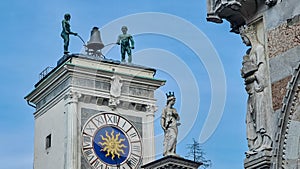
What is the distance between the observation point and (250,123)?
37.0ft

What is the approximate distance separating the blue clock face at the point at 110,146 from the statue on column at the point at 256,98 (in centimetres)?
2930

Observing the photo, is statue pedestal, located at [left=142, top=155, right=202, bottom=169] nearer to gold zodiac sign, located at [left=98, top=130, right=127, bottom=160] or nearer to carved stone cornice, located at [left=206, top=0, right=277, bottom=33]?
gold zodiac sign, located at [left=98, top=130, right=127, bottom=160]

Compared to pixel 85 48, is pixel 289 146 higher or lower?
lower

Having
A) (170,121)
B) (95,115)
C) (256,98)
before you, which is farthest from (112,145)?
(256,98)

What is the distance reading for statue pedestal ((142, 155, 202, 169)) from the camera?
3391 centimetres

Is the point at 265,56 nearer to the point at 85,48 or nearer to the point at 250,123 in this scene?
the point at 250,123

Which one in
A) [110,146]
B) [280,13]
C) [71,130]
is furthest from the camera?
[110,146]

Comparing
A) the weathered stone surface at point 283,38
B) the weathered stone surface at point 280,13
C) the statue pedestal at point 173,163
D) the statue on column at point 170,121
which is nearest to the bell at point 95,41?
the statue pedestal at point 173,163

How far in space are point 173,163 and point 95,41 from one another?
10506 millimetres

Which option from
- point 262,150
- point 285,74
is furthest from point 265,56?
point 262,150

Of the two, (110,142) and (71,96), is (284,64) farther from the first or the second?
(110,142)

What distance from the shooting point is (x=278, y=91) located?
1102 centimetres

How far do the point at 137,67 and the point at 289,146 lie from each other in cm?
3205

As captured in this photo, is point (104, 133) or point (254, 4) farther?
point (104, 133)
